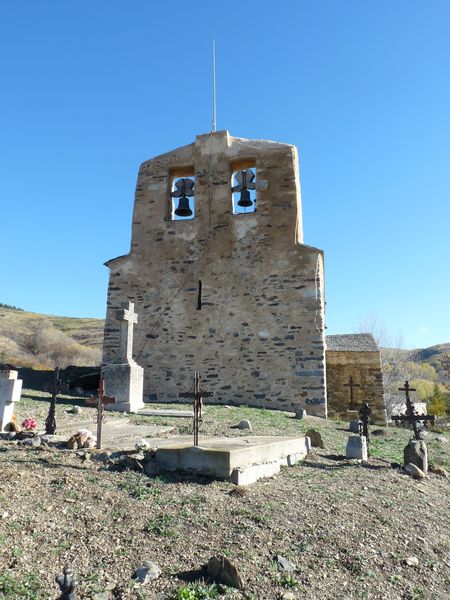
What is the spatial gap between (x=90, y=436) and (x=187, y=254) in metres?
9.62

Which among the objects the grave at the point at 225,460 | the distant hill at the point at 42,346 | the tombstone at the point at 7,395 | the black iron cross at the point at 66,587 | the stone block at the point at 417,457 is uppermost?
Result: the distant hill at the point at 42,346

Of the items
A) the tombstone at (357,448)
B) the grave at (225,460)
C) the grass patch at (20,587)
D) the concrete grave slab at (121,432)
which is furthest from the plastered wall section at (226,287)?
the grass patch at (20,587)

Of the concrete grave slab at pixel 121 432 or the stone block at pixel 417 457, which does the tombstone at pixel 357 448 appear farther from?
the concrete grave slab at pixel 121 432

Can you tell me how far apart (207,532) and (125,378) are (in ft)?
23.8

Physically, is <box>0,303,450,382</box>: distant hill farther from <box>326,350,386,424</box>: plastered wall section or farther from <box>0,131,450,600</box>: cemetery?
<box>0,131,450,600</box>: cemetery

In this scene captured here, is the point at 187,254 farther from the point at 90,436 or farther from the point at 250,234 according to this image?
the point at 90,436

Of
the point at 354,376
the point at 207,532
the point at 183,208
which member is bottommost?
the point at 207,532

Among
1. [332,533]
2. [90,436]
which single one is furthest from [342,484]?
[90,436]

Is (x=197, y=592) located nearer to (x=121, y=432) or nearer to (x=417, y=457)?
(x=121, y=432)

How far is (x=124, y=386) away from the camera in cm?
1075

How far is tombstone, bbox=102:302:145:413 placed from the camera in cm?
1067

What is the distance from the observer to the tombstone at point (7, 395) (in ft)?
21.6

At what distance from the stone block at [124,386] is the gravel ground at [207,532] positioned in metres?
4.90

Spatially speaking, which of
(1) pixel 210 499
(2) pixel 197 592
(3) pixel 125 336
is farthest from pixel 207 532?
(3) pixel 125 336
